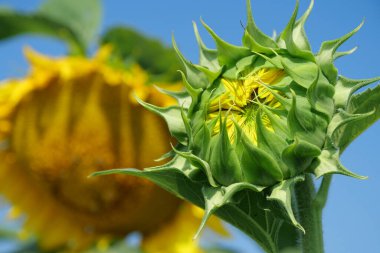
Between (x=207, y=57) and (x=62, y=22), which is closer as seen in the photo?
(x=207, y=57)

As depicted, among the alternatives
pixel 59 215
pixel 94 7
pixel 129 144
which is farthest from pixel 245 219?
pixel 94 7

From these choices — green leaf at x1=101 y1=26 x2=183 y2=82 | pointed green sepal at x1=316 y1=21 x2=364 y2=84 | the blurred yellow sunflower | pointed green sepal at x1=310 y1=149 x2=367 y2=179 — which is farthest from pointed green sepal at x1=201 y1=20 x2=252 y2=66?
green leaf at x1=101 y1=26 x2=183 y2=82

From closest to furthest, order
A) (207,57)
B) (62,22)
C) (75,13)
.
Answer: (207,57)
(62,22)
(75,13)

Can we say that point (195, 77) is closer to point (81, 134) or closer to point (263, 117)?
point (263, 117)

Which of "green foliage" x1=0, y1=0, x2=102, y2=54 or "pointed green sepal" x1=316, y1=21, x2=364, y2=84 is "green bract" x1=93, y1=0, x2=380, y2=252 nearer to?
"pointed green sepal" x1=316, y1=21, x2=364, y2=84

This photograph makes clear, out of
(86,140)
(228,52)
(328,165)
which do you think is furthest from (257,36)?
(86,140)

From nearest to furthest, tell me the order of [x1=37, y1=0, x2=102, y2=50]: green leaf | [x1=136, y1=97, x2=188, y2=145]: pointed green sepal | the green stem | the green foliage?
1. the green stem
2. [x1=136, y1=97, x2=188, y2=145]: pointed green sepal
3. the green foliage
4. [x1=37, y1=0, x2=102, y2=50]: green leaf

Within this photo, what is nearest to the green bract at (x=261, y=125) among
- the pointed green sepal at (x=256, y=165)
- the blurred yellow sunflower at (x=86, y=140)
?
the pointed green sepal at (x=256, y=165)

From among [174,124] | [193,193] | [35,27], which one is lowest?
[193,193]
